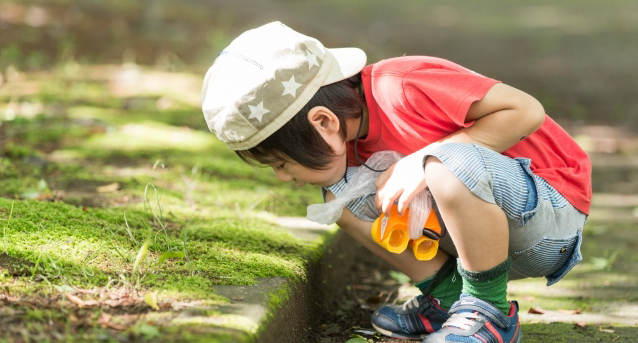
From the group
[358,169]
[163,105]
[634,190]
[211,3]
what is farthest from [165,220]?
[211,3]

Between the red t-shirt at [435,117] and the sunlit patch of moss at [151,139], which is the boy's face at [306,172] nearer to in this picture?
the red t-shirt at [435,117]

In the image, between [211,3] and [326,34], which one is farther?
[211,3]

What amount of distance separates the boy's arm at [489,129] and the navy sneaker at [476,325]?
32 centimetres

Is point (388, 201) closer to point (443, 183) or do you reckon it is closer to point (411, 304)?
point (443, 183)

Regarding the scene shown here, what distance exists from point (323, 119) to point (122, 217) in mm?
782

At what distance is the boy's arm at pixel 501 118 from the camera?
5.60 feet

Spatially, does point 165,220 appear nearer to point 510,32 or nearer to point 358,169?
point 358,169

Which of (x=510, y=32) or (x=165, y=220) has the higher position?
(x=165, y=220)

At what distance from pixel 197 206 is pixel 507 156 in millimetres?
1140

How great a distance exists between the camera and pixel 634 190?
345 centimetres

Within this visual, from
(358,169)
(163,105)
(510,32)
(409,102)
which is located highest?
(409,102)

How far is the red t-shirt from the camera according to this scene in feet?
5.65

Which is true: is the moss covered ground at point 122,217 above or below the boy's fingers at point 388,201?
below

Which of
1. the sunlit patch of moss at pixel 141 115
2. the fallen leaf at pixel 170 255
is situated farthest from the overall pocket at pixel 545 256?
the sunlit patch of moss at pixel 141 115
